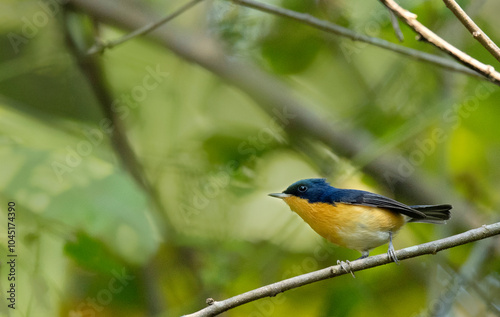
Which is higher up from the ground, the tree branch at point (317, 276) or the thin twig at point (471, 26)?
the thin twig at point (471, 26)

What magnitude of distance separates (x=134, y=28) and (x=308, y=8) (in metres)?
1.59

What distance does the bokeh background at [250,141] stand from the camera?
4258 mm

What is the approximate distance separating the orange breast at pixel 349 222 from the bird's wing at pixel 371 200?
4cm

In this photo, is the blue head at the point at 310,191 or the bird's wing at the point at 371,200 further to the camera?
the blue head at the point at 310,191

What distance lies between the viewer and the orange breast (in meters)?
3.67

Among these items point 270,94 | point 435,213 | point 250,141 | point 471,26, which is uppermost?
point 270,94

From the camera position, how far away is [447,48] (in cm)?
268

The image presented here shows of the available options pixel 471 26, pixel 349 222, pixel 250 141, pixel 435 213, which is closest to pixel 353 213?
pixel 349 222

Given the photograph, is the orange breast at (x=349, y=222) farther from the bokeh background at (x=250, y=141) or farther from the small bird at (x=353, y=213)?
the bokeh background at (x=250, y=141)

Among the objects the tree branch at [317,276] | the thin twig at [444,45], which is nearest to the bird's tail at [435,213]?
the tree branch at [317,276]

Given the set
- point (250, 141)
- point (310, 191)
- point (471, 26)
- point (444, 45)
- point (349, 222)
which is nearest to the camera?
point (471, 26)

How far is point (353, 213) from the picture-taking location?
3.78 metres

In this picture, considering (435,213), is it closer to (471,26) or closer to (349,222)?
(349,222)

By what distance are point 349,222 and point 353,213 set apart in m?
0.08
